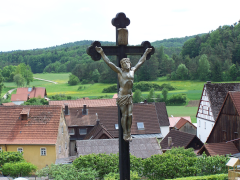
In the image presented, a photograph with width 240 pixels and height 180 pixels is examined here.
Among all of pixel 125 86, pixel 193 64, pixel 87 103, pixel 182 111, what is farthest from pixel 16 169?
pixel 193 64

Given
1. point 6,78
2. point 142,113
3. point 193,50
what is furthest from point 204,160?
point 6,78

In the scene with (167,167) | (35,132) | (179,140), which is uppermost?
(35,132)

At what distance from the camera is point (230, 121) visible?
31.8 meters

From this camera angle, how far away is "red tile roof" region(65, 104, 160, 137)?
Answer: 43.6 meters

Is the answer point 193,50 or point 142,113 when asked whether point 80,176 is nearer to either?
point 142,113

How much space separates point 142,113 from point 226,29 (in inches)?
4311

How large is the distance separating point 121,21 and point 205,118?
3866cm

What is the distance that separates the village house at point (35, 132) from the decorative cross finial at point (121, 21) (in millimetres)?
25525

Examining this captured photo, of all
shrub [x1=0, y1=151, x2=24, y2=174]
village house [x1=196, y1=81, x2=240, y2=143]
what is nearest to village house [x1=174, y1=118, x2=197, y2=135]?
village house [x1=196, y1=81, x2=240, y2=143]

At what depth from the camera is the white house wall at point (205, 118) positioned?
44156mm

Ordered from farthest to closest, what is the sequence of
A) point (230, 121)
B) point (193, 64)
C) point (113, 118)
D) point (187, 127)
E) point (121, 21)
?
point (193, 64)
point (187, 127)
point (113, 118)
point (230, 121)
point (121, 21)

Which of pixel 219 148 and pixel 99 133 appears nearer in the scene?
pixel 219 148

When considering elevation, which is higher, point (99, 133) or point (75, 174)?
point (99, 133)

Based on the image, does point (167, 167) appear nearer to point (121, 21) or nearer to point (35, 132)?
point (121, 21)
